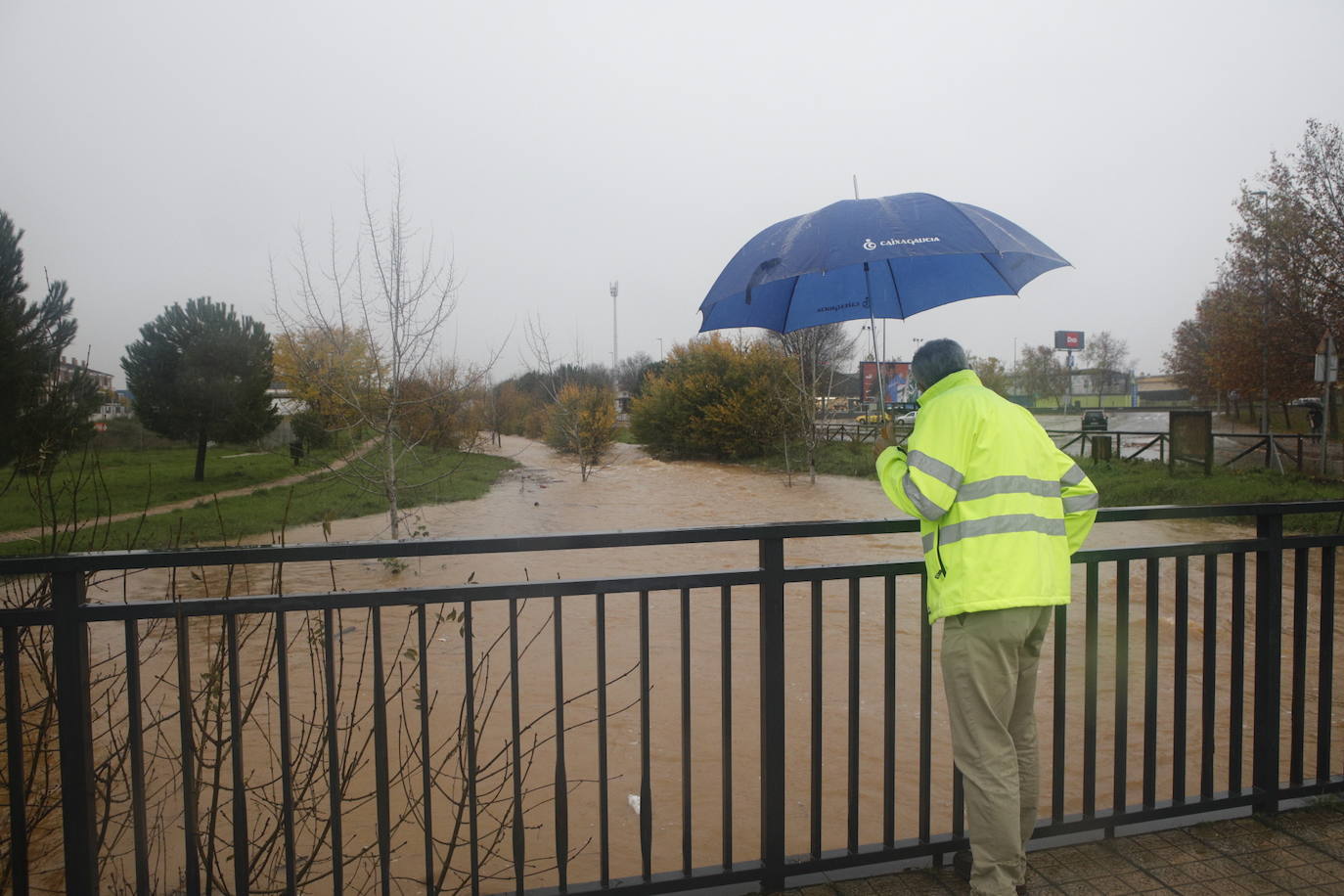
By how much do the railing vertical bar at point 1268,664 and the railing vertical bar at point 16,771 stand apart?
138 inches

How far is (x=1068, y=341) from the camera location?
7662 cm

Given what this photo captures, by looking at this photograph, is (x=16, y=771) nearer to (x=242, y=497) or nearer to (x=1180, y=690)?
(x=1180, y=690)

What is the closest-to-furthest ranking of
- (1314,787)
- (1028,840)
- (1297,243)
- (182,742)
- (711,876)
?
(182,742) → (711,876) → (1028,840) → (1314,787) → (1297,243)

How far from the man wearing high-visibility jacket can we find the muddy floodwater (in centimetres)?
31

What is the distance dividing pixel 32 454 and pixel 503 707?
15.8 ft

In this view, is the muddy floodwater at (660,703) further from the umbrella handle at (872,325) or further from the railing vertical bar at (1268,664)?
the umbrella handle at (872,325)

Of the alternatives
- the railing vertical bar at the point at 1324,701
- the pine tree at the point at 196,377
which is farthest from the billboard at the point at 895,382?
the pine tree at the point at 196,377

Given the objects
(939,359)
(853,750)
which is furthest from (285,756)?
(939,359)

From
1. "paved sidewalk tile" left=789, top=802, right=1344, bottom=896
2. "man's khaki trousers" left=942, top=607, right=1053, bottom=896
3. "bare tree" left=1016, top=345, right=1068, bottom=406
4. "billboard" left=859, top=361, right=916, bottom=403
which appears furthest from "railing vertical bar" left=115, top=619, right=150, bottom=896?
"bare tree" left=1016, top=345, right=1068, bottom=406

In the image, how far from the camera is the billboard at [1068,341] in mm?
75000

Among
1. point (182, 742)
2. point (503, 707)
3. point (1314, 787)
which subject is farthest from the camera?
point (503, 707)

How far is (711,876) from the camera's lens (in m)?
2.42

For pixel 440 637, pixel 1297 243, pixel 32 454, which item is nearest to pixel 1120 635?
pixel 32 454

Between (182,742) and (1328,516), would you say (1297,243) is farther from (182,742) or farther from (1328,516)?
(182,742)
